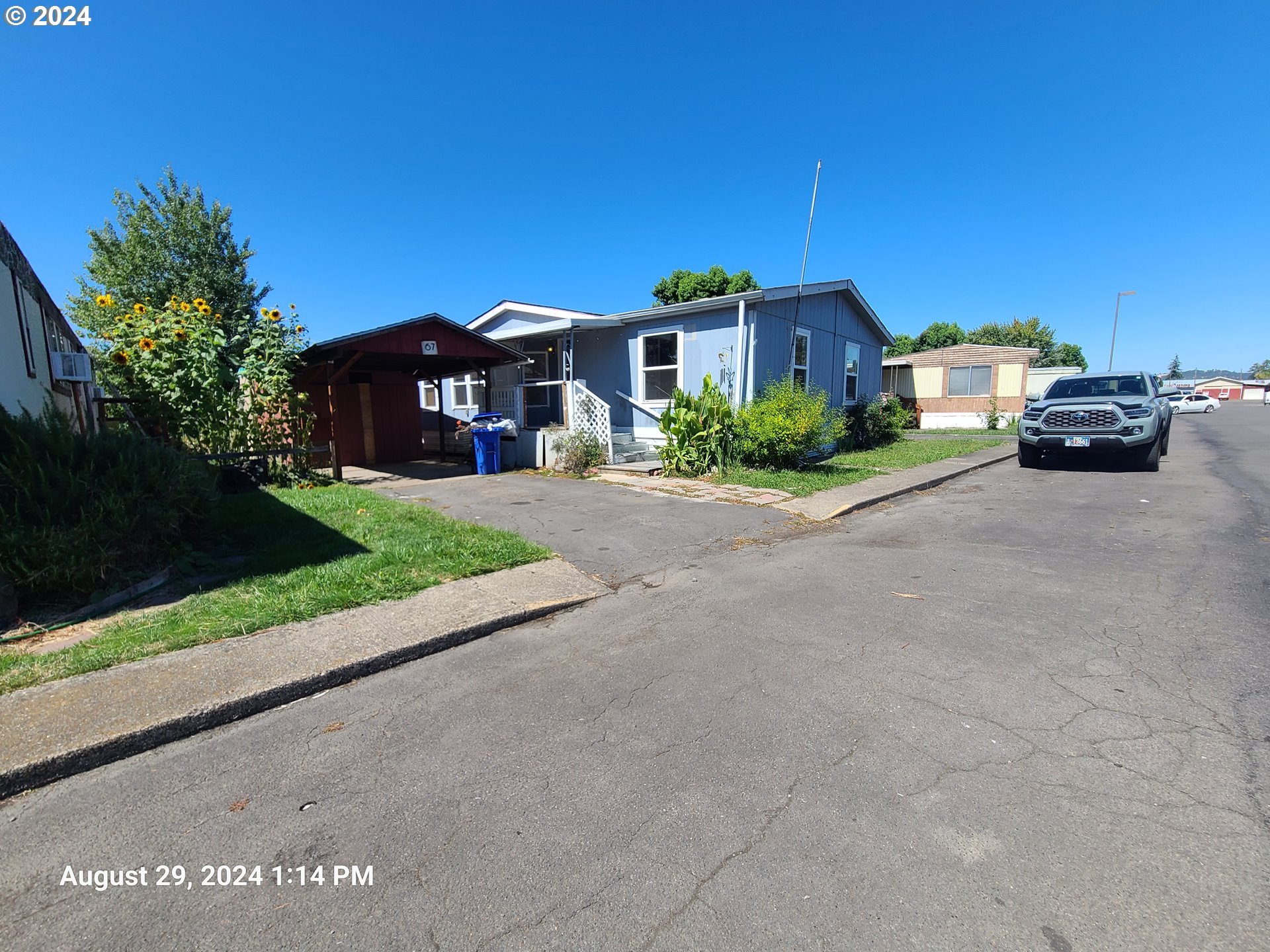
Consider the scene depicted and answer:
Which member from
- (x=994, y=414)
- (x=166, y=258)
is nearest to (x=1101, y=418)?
(x=994, y=414)

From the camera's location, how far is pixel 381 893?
1999 millimetres

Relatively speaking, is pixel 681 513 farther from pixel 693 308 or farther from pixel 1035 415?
pixel 1035 415

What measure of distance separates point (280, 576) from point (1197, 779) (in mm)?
6069

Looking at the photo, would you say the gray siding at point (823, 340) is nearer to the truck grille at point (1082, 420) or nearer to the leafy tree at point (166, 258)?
the truck grille at point (1082, 420)

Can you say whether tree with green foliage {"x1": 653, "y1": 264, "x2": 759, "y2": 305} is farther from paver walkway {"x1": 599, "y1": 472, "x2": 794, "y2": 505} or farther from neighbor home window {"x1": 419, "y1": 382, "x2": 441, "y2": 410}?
paver walkway {"x1": 599, "y1": 472, "x2": 794, "y2": 505}

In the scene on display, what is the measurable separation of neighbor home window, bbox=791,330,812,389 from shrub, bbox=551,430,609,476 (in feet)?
18.2

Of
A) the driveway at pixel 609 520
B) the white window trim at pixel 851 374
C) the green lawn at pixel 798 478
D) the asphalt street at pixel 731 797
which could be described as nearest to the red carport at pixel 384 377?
the driveway at pixel 609 520

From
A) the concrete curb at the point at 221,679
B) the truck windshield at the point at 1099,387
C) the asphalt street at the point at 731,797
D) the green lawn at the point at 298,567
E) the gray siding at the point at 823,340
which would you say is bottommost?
the asphalt street at the point at 731,797

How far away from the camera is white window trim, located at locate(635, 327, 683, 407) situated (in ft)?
A: 44.8

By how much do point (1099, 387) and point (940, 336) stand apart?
143ft

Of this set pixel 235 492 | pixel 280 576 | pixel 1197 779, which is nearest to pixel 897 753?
pixel 1197 779

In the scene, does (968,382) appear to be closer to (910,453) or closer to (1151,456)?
(910,453)

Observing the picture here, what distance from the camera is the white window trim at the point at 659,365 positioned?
13664mm

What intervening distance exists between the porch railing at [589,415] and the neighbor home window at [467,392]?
598 centimetres
